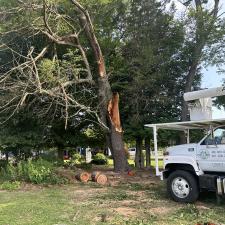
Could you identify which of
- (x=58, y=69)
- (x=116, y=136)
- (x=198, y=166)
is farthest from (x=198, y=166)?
(x=116, y=136)

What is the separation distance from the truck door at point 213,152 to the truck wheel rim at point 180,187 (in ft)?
2.13

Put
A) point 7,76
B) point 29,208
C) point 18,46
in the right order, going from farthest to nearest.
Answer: point 18,46, point 7,76, point 29,208

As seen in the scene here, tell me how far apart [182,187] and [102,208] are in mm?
2359

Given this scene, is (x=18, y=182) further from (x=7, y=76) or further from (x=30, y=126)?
(x=30, y=126)

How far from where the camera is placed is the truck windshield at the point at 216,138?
1112cm

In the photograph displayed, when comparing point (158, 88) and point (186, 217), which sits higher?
point (158, 88)

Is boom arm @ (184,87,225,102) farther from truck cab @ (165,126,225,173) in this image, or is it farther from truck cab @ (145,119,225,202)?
truck cab @ (165,126,225,173)

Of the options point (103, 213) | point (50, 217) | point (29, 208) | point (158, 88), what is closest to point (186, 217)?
point (103, 213)

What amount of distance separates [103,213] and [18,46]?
1345 cm

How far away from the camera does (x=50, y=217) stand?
9586mm

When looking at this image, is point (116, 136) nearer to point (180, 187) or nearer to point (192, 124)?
point (192, 124)

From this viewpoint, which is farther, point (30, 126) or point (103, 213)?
point (30, 126)

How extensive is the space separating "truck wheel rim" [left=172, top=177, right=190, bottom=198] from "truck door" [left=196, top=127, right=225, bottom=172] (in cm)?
65

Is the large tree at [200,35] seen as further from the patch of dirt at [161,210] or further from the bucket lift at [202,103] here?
the patch of dirt at [161,210]
